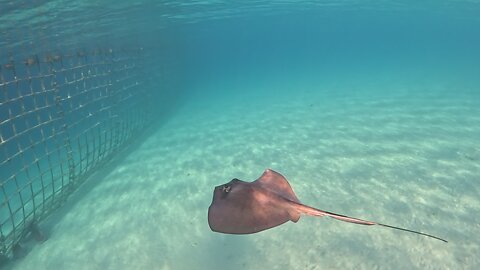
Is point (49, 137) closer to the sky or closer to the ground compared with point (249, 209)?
closer to the ground

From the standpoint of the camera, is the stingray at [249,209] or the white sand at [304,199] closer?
the stingray at [249,209]

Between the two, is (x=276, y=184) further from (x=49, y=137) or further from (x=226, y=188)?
(x=49, y=137)

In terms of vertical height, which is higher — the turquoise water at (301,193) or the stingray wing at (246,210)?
the stingray wing at (246,210)

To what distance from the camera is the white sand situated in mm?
6574

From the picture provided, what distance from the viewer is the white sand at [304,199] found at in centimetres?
657

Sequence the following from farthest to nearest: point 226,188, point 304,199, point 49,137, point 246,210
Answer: point 304,199 < point 49,137 < point 226,188 < point 246,210

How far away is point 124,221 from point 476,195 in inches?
358

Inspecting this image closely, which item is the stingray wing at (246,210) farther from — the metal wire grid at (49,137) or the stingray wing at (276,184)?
the metal wire grid at (49,137)

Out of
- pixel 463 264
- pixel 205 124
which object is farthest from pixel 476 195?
pixel 205 124

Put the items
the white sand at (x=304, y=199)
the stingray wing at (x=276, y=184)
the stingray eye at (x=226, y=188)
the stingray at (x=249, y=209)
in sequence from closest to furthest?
the stingray at (x=249, y=209), the stingray eye at (x=226, y=188), the stingray wing at (x=276, y=184), the white sand at (x=304, y=199)

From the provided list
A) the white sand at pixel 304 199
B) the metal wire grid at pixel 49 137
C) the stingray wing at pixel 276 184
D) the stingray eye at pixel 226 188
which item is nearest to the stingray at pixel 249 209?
the stingray eye at pixel 226 188

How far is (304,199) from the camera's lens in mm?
8602

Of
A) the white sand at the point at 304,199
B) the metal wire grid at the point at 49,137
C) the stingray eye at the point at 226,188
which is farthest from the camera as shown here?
the metal wire grid at the point at 49,137

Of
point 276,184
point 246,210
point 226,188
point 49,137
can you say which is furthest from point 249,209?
point 49,137
